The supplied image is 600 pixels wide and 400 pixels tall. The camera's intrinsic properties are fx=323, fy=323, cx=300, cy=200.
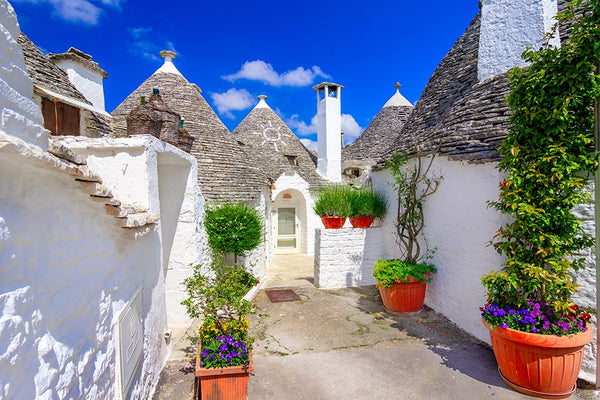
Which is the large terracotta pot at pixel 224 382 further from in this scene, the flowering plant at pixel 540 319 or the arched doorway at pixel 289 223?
the arched doorway at pixel 289 223

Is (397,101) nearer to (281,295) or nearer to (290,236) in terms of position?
(290,236)

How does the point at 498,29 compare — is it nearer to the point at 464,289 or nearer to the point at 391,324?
the point at 464,289

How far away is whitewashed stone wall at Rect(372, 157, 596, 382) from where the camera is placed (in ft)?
12.3

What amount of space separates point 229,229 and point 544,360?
5.37 meters

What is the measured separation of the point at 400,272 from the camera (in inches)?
226

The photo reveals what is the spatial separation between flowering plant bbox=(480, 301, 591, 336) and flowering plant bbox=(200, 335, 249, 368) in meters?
2.87

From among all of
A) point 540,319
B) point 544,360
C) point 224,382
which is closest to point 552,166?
point 540,319

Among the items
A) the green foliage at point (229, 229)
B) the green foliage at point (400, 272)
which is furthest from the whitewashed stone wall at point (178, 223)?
the green foliage at point (400, 272)

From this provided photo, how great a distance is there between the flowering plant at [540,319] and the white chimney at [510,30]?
3.97 metres

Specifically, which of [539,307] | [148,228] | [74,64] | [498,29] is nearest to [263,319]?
[148,228]

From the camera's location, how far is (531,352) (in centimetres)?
346

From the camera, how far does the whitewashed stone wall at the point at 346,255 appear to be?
7.52 m

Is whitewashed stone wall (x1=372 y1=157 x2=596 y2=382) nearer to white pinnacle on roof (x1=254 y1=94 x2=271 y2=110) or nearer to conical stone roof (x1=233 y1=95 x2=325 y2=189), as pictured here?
conical stone roof (x1=233 y1=95 x2=325 y2=189)

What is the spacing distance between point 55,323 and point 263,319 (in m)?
4.37
